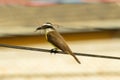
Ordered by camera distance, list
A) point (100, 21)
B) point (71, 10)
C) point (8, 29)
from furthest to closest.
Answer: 1. point (71, 10)
2. point (100, 21)
3. point (8, 29)

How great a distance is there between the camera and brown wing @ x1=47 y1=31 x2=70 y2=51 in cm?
144

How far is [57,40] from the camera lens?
1488 mm

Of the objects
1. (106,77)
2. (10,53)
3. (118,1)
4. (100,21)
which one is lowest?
(106,77)

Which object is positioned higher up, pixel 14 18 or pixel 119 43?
pixel 14 18

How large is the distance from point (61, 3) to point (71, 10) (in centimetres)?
8

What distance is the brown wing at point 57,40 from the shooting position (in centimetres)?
144

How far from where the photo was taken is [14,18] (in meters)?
2.85

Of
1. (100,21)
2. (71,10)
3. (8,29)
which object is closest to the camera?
(8,29)

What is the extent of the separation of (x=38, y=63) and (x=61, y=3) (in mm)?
500

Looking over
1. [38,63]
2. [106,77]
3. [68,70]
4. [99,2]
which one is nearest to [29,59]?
[38,63]

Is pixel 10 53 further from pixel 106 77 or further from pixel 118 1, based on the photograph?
pixel 118 1

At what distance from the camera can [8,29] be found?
8.85 ft

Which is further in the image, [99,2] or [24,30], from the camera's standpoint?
[99,2]

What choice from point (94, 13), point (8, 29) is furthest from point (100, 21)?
point (8, 29)
